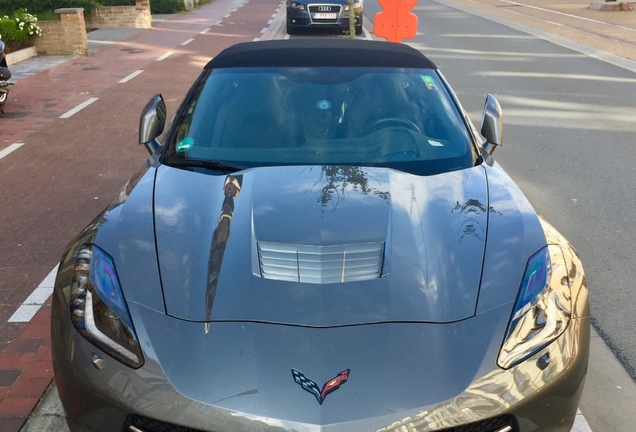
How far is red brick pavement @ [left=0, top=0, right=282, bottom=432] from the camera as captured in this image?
12.8 ft

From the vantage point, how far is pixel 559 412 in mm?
2459

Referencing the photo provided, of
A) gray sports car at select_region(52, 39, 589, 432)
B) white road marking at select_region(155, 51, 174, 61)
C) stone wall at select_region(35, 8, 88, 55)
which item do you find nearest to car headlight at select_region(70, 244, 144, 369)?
Result: gray sports car at select_region(52, 39, 589, 432)

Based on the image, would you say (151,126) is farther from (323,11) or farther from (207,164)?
(323,11)

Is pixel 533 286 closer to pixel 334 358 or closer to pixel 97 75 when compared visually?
pixel 334 358

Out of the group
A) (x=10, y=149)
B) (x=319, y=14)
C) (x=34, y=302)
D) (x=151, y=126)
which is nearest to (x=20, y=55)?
(x=319, y=14)

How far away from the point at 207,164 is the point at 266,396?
163 cm

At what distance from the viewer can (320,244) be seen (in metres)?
2.77

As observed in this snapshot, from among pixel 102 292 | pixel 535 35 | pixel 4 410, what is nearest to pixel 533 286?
pixel 102 292

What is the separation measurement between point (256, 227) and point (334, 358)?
31.5 inches

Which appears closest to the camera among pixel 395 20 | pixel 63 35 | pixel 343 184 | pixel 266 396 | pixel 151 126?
pixel 266 396

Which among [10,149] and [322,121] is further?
[10,149]

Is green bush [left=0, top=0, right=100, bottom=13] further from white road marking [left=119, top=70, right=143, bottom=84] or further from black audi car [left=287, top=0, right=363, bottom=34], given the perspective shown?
white road marking [left=119, top=70, right=143, bottom=84]

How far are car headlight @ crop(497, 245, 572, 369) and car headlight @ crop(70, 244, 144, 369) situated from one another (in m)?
1.30

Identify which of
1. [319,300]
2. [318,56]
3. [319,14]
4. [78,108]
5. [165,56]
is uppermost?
[318,56]
